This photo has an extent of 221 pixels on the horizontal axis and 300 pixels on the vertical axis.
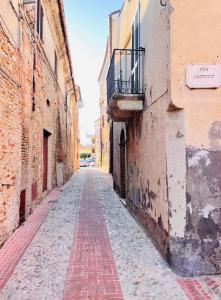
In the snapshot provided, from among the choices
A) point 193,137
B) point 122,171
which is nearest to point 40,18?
point 122,171

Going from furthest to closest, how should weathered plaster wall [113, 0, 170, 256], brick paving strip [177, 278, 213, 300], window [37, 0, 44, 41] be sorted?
window [37, 0, 44, 41], weathered plaster wall [113, 0, 170, 256], brick paving strip [177, 278, 213, 300]

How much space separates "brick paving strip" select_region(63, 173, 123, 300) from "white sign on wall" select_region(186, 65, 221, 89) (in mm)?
2972

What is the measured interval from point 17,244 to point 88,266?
67.8 inches

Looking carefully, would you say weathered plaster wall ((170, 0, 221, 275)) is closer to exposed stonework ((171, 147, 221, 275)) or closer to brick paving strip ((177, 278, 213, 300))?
exposed stonework ((171, 147, 221, 275))

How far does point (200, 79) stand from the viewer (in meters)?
4.19

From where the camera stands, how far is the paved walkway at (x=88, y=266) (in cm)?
352

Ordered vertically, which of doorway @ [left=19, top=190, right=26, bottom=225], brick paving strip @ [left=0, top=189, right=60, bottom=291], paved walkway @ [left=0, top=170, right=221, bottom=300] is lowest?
paved walkway @ [left=0, top=170, right=221, bottom=300]

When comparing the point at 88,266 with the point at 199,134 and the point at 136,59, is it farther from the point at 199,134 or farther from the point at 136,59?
the point at 136,59

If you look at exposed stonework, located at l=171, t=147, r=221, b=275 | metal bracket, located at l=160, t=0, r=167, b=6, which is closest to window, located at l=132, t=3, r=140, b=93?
metal bracket, located at l=160, t=0, r=167, b=6

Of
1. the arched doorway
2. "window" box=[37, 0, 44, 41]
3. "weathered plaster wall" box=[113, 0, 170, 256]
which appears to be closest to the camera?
"weathered plaster wall" box=[113, 0, 170, 256]

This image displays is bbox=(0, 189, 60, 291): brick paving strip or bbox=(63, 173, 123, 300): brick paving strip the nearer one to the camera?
bbox=(63, 173, 123, 300): brick paving strip

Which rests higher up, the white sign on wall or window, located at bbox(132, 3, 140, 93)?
window, located at bbox(132, 3, 140, 93)

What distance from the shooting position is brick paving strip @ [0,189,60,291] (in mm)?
4164

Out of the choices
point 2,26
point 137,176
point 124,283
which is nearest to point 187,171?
point 124,283
